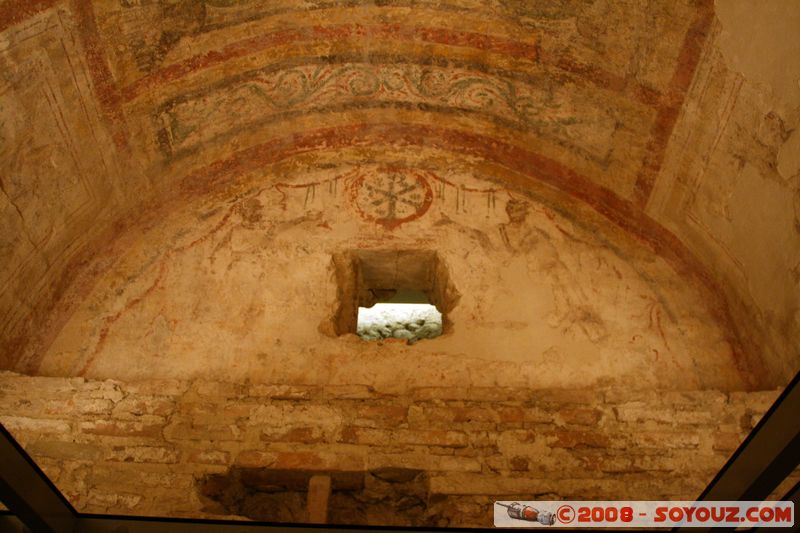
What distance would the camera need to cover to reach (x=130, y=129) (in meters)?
4.93

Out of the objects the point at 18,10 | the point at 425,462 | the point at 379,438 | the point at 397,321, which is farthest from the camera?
the point at 397,321

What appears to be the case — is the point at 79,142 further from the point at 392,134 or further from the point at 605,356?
the point at 605,356

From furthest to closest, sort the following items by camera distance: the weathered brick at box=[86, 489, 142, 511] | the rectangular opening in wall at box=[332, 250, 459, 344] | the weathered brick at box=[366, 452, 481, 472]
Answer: the rectangular opening in wall at box=[332, 250, 459, 344] → the weathered brick at box=[366, 452, 481, 472] → the weathered brick at box=[86, 489, 142, 511]

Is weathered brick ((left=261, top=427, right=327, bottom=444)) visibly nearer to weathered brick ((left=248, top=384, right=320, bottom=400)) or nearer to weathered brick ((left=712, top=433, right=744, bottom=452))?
weathered brick ((left=248, top=384, right=320, bottom=400))

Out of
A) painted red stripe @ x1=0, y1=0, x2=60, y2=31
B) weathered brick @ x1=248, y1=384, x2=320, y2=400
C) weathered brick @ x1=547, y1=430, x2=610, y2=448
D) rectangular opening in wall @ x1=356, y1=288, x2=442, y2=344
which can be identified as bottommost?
weathered brick @ x1=547, y1=430, x2=610, y2=448

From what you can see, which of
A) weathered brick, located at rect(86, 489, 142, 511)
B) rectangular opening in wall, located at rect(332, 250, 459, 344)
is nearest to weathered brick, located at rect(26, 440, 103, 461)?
weathered brick, located at rect(86, 489, 142, 511)

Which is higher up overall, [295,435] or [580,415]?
[580,415]

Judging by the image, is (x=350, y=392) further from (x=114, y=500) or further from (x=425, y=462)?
(x=114, y=500)

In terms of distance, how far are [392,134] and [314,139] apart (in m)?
0.57

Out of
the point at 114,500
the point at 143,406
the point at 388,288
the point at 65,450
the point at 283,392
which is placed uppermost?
the point at 388,288

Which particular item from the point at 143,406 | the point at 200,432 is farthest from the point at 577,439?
the point at 143,406

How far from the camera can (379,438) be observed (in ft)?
14.4

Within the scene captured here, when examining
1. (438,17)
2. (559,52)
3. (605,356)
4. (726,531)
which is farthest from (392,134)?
(726,531)

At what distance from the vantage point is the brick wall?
4.18 m
